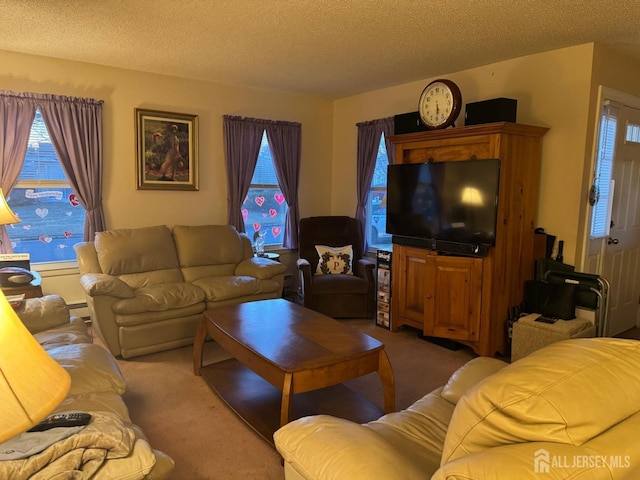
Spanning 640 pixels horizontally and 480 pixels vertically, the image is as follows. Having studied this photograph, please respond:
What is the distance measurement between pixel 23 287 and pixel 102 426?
2316 millimetres

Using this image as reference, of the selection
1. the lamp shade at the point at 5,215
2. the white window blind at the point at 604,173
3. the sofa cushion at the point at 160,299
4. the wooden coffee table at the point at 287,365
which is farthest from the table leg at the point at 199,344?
the white window blind at the point at 604,173

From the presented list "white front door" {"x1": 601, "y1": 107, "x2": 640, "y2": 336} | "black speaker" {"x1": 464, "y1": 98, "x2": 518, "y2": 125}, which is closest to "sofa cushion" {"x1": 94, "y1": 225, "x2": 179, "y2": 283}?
"black speaker" {"x1": 464, "y1": 98, "x2": 518, "y2": 125}

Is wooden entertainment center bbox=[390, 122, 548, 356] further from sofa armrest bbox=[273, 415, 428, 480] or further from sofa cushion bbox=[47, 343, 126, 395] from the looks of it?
sofa cushion bbox=[47, 343, 126, 395]

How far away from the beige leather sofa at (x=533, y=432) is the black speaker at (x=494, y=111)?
2.61 m

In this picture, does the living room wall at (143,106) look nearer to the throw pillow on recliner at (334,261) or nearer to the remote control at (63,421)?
the throw pillow on recliner at (334,261)

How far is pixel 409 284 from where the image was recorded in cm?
416

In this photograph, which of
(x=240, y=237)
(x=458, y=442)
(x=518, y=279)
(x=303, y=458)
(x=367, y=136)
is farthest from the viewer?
(x=367, y=136)

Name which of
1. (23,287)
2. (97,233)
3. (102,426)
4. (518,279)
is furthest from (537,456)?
(97,233)

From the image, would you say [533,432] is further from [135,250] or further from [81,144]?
[81,144]

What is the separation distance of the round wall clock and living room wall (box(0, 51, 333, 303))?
2013 millimetres

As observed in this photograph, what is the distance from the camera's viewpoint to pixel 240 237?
4770 mm

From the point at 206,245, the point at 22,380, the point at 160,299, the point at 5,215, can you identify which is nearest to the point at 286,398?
the point at 22,380

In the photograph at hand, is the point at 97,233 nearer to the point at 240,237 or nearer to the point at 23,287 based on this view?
the point at 23,287

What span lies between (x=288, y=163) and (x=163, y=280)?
6.89 ft
